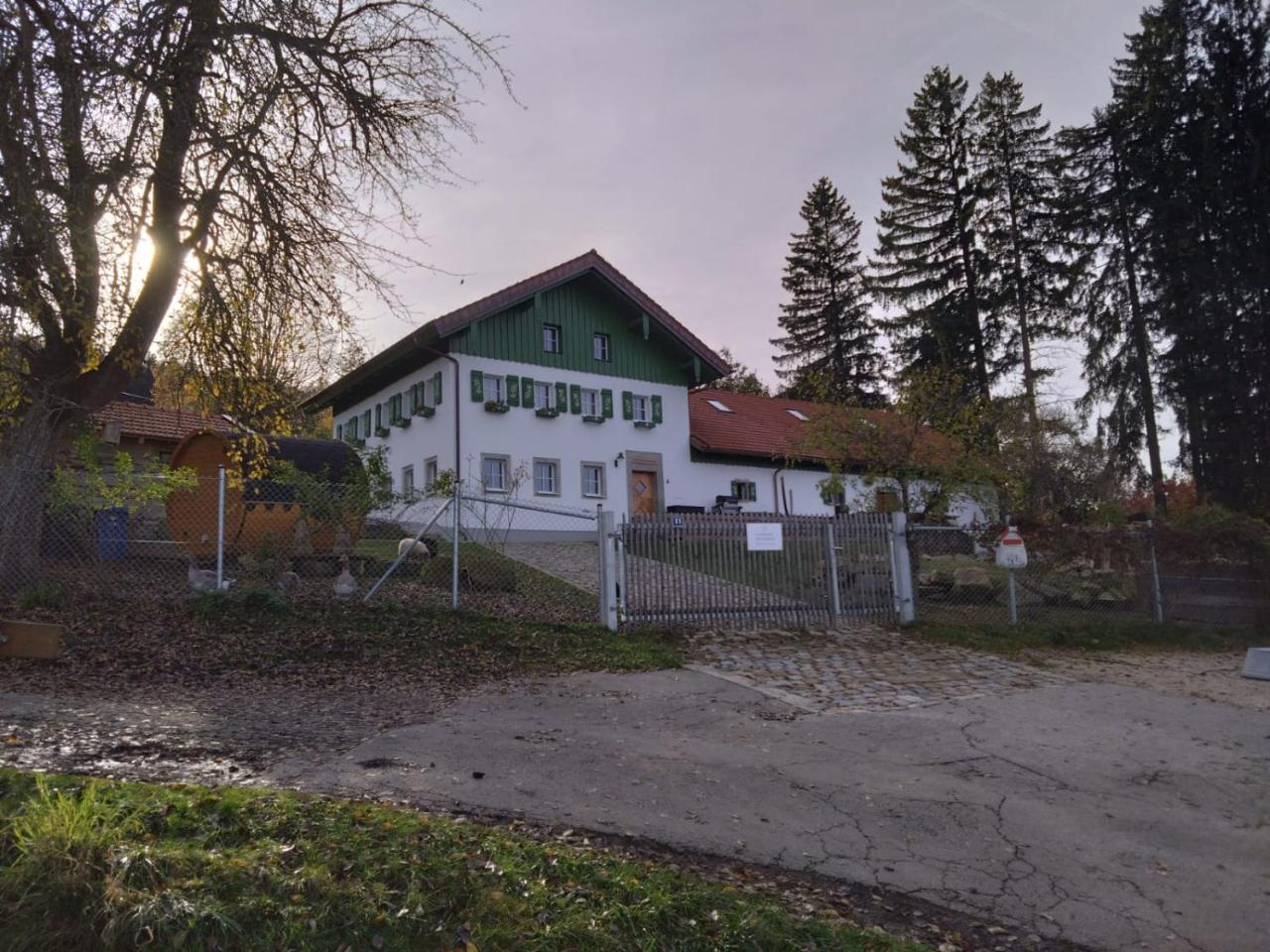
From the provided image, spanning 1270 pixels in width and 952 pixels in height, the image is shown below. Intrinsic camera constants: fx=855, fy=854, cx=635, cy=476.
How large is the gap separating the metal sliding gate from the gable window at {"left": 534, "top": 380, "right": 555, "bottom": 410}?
1392 centimetres

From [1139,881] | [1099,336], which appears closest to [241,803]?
[1139,881]

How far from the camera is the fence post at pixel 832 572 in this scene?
40.2 ft

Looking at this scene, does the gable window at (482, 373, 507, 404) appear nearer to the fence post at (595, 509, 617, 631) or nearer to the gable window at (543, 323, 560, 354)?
the gable window at (543, 323, 560, 354)

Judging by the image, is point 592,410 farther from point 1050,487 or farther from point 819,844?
point 819,844

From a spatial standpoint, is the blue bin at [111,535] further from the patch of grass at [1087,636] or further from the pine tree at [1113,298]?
the pine tree at [1113,298]

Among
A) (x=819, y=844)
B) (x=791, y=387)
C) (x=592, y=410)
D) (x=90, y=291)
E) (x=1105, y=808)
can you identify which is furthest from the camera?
(x=791, y=387)

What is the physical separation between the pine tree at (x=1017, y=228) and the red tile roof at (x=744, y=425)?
27.8 ft

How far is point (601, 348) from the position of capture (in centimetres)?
2689

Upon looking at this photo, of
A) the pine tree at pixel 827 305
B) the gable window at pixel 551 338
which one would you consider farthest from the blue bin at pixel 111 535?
the pine tree at pixel 827 305

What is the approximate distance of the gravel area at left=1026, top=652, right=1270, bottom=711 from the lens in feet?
29.1

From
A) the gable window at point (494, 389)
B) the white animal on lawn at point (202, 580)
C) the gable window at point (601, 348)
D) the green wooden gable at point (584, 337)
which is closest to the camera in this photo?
the white animal on lawn at point (202, 580)

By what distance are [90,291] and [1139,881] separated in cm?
970

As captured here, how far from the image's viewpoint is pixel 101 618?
8.80 metres

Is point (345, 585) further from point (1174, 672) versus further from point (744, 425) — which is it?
point (744, 425)
